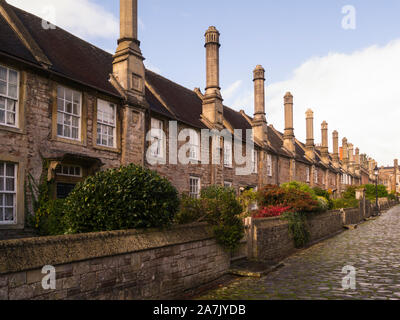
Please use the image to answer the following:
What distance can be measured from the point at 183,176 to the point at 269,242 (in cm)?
753

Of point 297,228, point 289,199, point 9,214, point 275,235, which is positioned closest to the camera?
point 9,214

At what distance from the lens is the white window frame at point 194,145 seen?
60.2ft


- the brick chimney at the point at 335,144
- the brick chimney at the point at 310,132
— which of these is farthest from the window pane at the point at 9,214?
the brick chimney at the point at 335,144

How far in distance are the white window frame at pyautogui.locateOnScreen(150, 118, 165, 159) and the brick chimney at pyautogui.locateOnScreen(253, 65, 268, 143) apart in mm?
12057

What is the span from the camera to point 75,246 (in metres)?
4.75

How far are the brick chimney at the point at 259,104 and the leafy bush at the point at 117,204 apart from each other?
20675 millimetres

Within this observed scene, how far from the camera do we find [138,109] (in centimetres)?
1443

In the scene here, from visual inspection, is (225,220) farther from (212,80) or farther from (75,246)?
(212,80)

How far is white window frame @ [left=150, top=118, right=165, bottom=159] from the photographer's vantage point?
1551cm

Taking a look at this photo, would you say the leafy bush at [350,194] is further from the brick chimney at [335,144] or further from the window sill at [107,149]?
the window sill at [107,149]

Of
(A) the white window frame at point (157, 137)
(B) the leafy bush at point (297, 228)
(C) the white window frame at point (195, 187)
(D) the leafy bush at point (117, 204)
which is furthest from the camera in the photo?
(C) the white window frame at point (195, 187)

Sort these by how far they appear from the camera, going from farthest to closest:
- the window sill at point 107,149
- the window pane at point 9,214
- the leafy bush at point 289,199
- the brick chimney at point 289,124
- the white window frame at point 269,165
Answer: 1. the brick chimney at point 289,124
2. the white window frame at point 269,165
3. the leafy bush at point 289,199
4. the window sill at point 107,149
5. the window pane at point 9,214

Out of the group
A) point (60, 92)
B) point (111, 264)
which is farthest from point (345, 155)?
point (111, 264)

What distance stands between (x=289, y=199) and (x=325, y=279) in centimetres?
700
